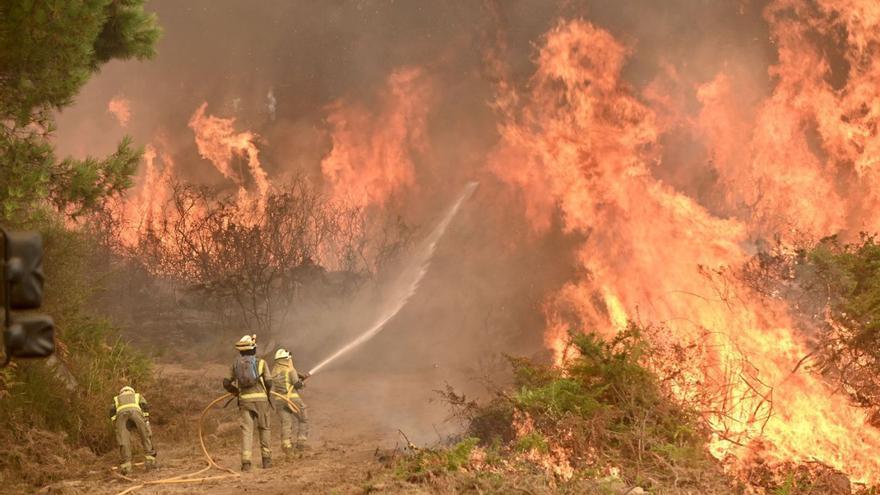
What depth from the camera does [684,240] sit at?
14.3 meters

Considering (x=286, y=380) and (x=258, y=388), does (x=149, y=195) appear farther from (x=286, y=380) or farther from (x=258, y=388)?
(x=258, y=388)

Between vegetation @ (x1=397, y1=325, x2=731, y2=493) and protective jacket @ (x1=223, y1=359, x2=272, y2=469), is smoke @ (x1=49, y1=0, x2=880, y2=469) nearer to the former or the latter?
vegetation @ (x1=397, y1=325, x2=731, y2=493)

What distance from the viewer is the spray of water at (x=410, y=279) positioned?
2608 centimetres

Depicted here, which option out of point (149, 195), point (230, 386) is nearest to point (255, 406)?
point (230, 386)

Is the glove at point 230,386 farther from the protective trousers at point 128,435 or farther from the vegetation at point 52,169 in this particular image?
the vegetation at point 52,169

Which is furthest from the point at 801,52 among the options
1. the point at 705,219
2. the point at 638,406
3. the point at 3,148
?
the point at 3,148

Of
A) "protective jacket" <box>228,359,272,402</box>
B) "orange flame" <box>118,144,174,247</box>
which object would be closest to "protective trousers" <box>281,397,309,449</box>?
"protective jacket" <box>228,359,272,402</box>

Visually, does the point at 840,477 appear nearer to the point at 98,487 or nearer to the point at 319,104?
the point at 98,487

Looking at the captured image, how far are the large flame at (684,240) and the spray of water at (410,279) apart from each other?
6566 millimetres

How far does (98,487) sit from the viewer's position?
10.6 metres

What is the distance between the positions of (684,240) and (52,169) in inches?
415

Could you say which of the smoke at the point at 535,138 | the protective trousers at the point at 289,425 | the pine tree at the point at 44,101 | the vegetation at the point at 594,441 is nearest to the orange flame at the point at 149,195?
the smoke at the point at 535,138

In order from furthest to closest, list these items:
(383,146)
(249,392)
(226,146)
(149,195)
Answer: (226,146) < (149,195) < (383,146) < (249,392)

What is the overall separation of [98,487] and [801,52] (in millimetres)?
16040
